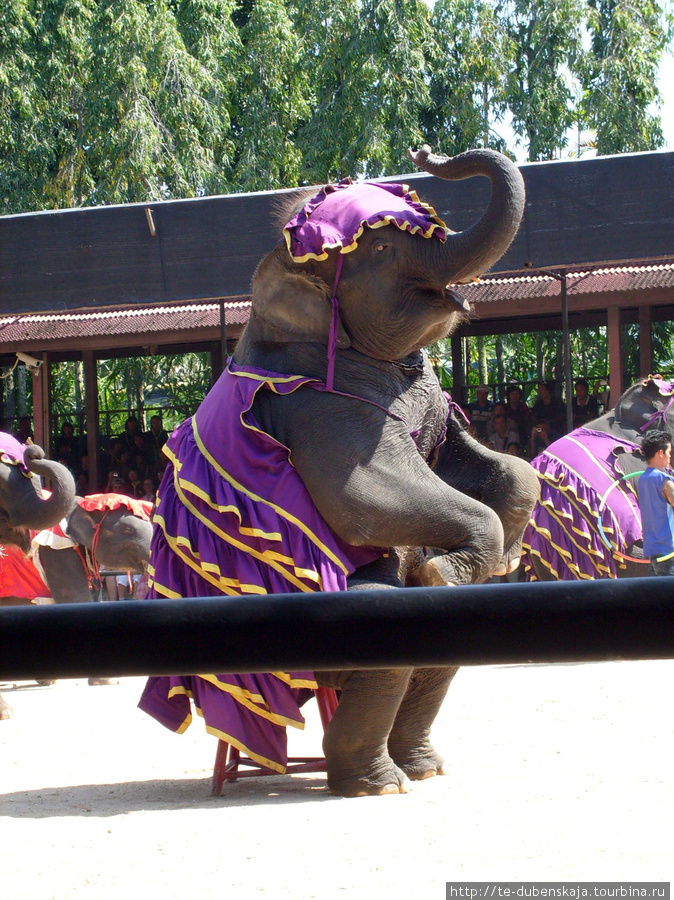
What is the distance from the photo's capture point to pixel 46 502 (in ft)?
20.7

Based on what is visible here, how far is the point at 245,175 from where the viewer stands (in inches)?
706

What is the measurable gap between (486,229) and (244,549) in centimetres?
119

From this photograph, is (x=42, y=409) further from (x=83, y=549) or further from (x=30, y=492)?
(x=30, y=492)

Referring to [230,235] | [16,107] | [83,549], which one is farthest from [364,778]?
[16,107]

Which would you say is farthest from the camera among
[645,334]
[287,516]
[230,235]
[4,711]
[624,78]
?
[624,78]

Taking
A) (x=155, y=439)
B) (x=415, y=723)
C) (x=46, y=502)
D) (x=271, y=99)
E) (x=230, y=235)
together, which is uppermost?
(x=271, y=99)

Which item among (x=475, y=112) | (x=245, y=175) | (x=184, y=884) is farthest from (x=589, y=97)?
(x=184, y=884)

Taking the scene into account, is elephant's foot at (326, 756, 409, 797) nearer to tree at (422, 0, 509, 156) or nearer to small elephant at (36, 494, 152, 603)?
small elephant at (36, 494, 152, 603)

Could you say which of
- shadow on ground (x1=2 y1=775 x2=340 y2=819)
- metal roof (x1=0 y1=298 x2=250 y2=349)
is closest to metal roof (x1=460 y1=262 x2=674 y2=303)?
metal roof (x1=0 y1=298 x2=250 y2=349)

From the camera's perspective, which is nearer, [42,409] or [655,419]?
[655,419]

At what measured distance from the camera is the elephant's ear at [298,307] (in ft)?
11.6

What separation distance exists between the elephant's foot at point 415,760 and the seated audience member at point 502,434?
982cm

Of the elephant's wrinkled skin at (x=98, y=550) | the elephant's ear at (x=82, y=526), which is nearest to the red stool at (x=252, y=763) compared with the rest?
the elephant's wrinkled skin at (x=98, y=550)

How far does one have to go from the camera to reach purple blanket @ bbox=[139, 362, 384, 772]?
10.6 ft
